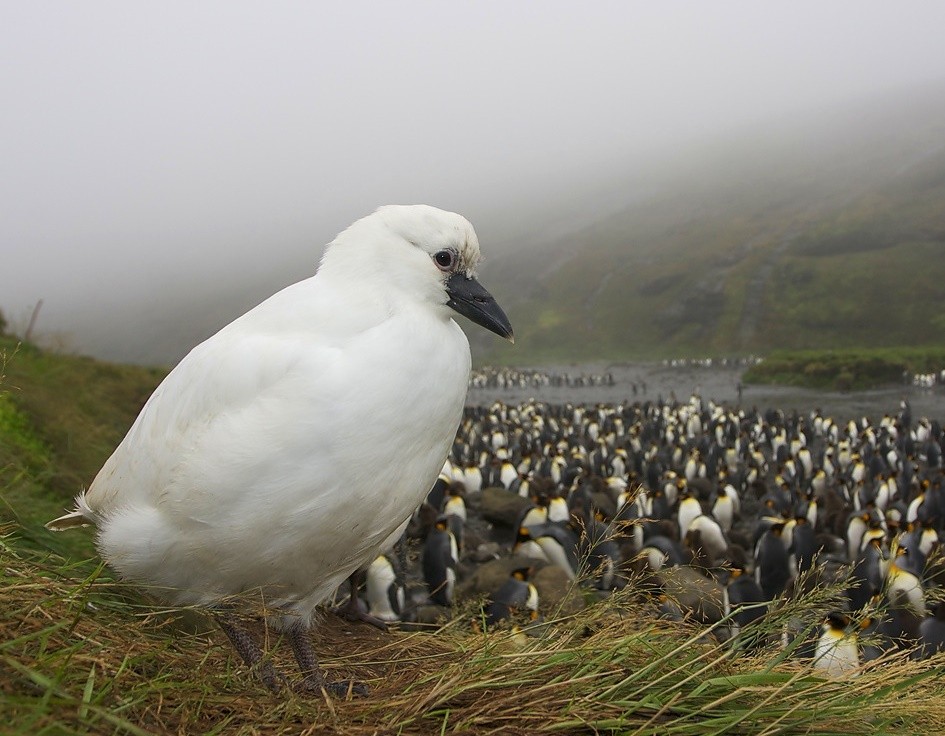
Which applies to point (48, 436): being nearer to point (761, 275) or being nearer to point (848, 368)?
point (848, 368)

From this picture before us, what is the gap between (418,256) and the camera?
9.37ft

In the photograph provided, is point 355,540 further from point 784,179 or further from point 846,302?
point 784,179

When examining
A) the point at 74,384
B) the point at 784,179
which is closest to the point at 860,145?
the point at 784,179

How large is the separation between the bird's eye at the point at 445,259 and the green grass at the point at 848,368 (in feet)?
163

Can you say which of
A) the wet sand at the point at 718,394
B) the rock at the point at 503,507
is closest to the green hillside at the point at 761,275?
the wet sand at the point at 718,394

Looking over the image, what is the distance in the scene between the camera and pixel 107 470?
3287mm

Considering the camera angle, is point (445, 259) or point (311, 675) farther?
point (311, 675)

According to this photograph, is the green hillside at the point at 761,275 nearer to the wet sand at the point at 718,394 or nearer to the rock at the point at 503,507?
the wet sand at the point at 718,394

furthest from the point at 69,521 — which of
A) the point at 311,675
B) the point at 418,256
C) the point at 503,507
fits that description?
the point at 503,507

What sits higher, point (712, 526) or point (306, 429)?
point (306, 429)

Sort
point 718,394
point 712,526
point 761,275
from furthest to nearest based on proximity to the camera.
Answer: point 761,275
point 718,394
point 712,526

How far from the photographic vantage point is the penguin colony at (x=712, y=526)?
4.55 meters

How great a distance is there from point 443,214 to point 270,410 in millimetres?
988

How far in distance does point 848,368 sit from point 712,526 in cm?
4087
